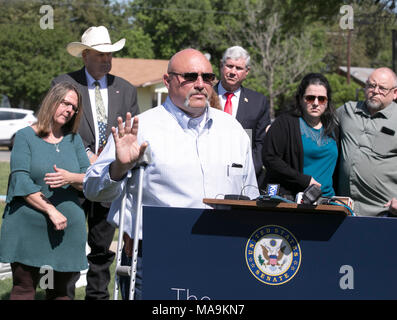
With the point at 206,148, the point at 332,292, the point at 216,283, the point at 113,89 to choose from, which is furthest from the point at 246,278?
the point at 113,89

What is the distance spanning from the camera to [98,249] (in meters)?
5.87

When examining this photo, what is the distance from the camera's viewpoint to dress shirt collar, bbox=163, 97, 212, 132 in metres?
3.74

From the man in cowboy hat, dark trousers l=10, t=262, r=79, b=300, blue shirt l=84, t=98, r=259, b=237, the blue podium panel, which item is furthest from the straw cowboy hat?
the blue podium panel

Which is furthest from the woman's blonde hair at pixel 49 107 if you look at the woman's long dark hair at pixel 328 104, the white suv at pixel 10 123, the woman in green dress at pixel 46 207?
the white suv at pixel 10 123

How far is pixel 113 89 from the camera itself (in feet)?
19.4

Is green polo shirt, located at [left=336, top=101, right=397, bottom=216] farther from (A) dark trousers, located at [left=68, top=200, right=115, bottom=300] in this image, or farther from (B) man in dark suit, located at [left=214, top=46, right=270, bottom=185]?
(A) dark trousers, located at [left=68, top=200, right=115, bottom=300]

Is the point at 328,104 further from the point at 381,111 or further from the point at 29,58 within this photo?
the point at 29,58

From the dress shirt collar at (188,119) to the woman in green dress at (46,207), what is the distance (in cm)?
151

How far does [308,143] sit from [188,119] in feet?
5.73

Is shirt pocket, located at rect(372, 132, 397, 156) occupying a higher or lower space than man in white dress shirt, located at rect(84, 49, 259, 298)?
lower

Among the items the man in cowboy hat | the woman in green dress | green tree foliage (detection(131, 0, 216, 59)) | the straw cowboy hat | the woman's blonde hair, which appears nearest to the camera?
the woman in green dress

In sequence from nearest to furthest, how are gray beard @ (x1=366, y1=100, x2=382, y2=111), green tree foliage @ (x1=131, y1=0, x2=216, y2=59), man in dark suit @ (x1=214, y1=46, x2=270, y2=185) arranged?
gray beard @ (x1=366, y1=100, x2=382, y2=111) → man in dark suit @ (x1=214, y1=46, x2=270, y2=185) → green tree foliage @ (x1=131, y1=0, x2=216, y2=59)

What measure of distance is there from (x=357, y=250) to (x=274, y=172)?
2319 mm
